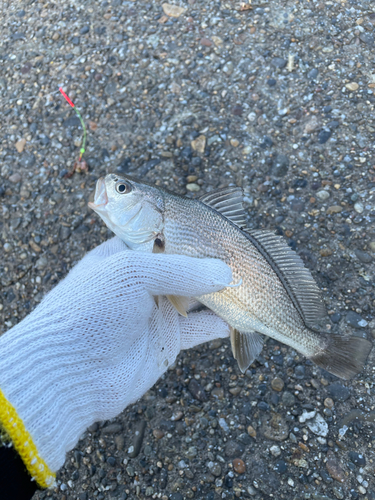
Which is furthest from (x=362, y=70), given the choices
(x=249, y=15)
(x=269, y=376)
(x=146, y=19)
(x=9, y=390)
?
(x=9, y=390)

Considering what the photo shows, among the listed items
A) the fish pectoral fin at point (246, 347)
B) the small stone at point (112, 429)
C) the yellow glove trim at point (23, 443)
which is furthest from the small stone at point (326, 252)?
the yellow glove trim at point (23, 443)

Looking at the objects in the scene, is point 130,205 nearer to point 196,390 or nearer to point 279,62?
point 196,390

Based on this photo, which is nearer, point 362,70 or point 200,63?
point 362,70

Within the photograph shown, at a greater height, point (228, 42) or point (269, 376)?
point (228, 42)

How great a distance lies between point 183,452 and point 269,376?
0.72 metres

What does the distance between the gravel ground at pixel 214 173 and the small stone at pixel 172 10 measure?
27 mm

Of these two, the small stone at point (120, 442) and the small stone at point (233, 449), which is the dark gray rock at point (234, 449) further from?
the small stone at point (120, 442)

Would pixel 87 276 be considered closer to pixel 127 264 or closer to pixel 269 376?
pixel 127 264

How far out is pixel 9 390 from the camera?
63.1 inches

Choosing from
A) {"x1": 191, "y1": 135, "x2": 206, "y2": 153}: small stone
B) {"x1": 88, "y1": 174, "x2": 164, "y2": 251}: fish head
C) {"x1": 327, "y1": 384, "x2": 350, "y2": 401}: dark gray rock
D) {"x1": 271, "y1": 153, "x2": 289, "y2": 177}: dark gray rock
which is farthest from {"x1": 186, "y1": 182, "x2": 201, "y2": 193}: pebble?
{"x1": 327, "y1": 384, "x2": 350, "y2": 401}: dark gray rock

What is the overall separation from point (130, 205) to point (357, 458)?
2001 mm

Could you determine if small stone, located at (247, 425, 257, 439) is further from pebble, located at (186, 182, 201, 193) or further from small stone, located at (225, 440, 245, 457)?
pebble, located at (186, 182, 201, 193)

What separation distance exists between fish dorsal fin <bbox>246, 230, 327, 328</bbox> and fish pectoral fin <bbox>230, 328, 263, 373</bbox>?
0.32m

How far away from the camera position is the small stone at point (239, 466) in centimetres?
230
